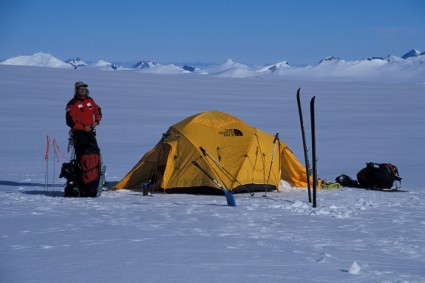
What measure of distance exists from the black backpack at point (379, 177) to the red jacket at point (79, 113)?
15.6ft

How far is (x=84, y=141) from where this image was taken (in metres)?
9.77

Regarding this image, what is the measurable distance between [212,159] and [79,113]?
2155 millimetres

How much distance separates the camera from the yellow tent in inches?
404

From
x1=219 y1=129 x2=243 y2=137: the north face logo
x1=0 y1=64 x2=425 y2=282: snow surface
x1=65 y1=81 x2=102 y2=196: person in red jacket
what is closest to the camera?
x1=0 y1=64 x2=425 y2=282: snow surface

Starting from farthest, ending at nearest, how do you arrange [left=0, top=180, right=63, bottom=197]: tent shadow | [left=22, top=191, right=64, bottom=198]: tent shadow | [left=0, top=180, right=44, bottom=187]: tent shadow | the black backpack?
[left=0, top=180, right=44, bottom=187]: tent shadow → the black backpack → [left=0, top=180, right=63, bottom=197]: tent shadow → [left=22, top=191, right=64, bottom=198]: tent shadow

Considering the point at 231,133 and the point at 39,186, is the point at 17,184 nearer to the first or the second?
the point at 39,186

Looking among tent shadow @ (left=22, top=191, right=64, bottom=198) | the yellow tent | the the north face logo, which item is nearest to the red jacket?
tent shadow @ (left=22, top=191, right=64, bottom=198)

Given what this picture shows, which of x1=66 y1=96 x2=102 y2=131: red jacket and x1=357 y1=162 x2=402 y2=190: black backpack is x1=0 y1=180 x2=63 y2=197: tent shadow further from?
x1=357 y1=162 x2=402 y2=190: black backpack

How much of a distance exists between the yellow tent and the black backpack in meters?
1.16

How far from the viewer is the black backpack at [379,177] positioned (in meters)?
11.1

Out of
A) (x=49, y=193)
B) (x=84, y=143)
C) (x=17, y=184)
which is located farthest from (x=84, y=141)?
(x=17, y=184)

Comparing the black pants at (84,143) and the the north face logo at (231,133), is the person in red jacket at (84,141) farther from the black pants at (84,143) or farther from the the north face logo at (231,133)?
the the north face logo at (231,133)

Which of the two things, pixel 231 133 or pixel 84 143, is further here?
pixel 231 133

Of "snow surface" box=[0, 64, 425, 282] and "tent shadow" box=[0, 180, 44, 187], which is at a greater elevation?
"tent shadow" box=[0, 180, 44, 187]
